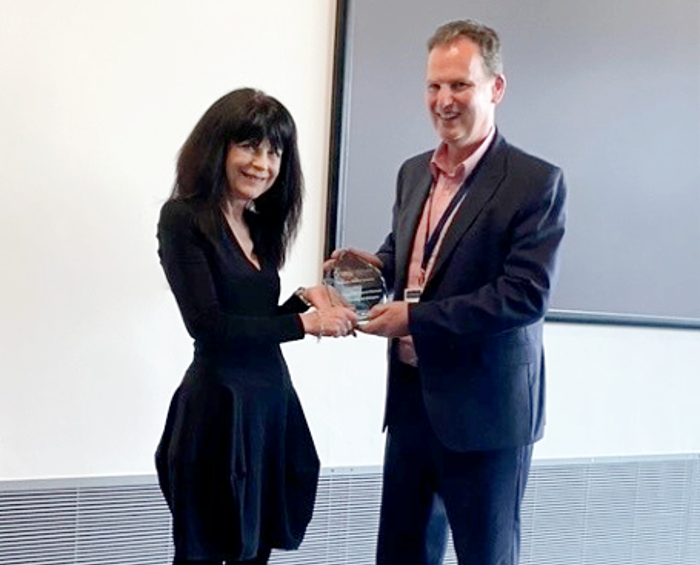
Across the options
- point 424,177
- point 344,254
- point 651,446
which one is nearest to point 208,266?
point 344,254

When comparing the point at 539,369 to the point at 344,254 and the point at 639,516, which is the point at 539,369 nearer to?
the point at 344,254

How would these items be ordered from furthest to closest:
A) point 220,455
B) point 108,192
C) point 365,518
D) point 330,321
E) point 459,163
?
point 365,518 < point 108,192 < point 459,163 < point 330,321 < point 220,455

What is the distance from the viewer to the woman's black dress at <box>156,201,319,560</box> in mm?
1670

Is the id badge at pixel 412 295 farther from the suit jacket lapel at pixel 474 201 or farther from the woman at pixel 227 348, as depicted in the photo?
the woman at pixel 227 348

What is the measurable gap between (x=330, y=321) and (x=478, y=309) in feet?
0.97

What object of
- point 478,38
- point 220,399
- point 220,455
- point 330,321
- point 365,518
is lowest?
point 365,518

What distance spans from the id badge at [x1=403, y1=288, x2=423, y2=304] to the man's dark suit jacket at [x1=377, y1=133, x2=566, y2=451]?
2cm

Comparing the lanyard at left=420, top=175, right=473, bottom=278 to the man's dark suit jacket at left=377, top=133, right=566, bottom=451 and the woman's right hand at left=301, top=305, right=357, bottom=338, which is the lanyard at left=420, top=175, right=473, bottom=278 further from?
the woman's right hand at left=301, top=305, right=357, bottom=338

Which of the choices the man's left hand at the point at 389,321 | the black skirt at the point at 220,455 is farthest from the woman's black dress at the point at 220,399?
the man's left hand at the point at 389,321

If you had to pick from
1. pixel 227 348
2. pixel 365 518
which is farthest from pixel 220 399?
pixel 365 518

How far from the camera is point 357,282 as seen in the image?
2010 mm

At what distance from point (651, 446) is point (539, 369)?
131 centimetres

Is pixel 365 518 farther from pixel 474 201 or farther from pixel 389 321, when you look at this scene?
pixel 474 201

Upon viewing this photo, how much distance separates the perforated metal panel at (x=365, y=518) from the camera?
2.26 m
